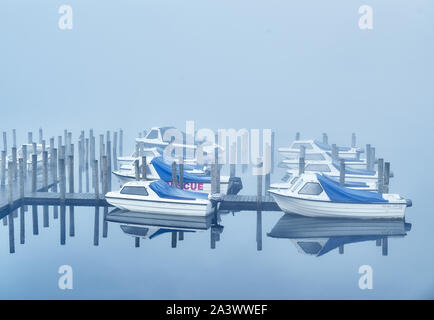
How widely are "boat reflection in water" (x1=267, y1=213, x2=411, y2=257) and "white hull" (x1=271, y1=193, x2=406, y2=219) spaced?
20cm

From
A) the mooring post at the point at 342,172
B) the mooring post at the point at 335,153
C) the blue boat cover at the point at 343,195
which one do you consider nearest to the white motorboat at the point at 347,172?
the mooring post at the point at 335,153

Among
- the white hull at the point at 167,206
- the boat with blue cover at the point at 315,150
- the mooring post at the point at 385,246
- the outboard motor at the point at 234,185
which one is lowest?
the mooring post at the point at 385,246

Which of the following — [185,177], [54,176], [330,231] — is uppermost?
[185,177]

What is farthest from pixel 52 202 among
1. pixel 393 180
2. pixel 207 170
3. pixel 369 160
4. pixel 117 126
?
pixel 117 126

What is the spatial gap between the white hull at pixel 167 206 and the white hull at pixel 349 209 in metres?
2.96

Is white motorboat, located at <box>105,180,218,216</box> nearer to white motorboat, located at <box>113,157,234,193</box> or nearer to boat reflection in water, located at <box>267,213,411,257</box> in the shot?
white motorboat, located at <box>113,157,234,193</box>

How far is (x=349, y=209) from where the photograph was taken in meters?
23.4

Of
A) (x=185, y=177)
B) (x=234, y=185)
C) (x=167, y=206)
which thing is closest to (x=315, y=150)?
(x=234, y=185)

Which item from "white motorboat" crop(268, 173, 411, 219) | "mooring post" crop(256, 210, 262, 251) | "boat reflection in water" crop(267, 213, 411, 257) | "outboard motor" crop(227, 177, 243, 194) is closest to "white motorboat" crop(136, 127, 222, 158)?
"outboard motor" crop(227, 177, 243, 194)

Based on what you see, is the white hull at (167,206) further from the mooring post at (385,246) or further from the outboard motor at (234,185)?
the mooring post at (385,246)

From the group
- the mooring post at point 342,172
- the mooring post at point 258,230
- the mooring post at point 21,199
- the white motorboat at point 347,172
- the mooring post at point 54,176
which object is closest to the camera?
the mooring post at point 258,230

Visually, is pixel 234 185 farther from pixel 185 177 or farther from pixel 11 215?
pixel 11 215

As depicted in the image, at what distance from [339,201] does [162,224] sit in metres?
6.19

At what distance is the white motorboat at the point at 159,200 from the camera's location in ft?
77.6
